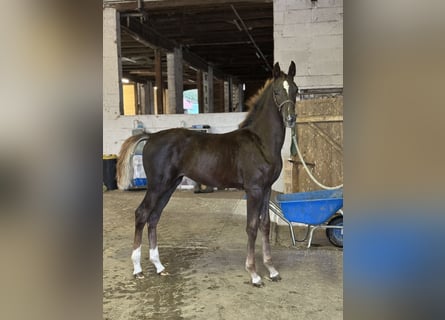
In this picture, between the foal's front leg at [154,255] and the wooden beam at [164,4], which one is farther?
the wooden beam at [164,4]

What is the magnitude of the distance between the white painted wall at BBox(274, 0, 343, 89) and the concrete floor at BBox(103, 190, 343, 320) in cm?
256

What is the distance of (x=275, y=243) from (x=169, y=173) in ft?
4.71

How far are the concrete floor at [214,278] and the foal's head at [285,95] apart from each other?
1.14 metres

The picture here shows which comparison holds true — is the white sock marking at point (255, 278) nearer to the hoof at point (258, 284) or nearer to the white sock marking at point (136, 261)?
the hoof at point (258, 284)

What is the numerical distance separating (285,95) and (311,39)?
347 centimetres

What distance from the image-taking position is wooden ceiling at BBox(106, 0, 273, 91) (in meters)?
6.70

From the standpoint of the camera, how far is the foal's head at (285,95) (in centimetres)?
260

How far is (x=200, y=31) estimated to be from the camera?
8516 millimetres

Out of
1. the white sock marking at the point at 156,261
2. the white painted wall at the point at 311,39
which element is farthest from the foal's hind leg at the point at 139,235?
the white painted wall at the point at 311,39

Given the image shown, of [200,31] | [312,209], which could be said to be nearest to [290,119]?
[312,209]

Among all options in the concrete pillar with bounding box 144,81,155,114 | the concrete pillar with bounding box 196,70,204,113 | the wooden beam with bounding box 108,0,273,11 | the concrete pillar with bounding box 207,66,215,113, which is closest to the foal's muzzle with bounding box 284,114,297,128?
the wooden beam with bounding box 108,0,273,11

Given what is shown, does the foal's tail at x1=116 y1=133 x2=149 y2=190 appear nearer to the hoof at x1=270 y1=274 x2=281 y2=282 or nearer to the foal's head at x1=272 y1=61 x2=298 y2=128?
the foal's head at x1=272 y1=61 x2=298 y2=128
